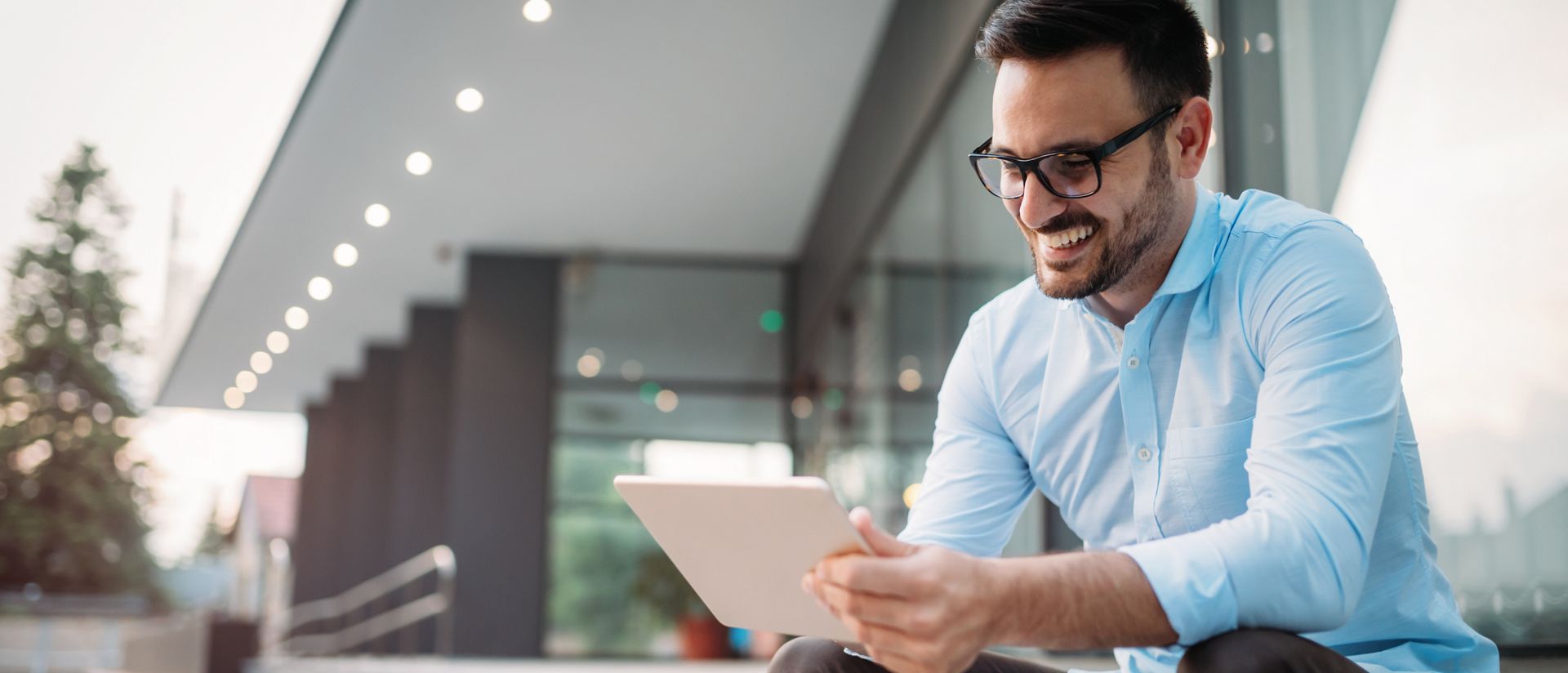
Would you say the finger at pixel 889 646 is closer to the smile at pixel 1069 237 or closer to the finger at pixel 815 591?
the finger at pixel 815 591

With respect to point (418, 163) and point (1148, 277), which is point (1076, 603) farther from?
point (418, 163)

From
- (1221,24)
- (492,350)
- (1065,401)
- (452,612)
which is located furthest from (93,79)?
(1065,401)

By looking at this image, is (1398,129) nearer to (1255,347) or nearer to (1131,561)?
(1255,347)

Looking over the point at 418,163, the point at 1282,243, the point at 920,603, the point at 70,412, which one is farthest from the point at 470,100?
the point at 70,412

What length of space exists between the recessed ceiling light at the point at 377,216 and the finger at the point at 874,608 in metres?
7.57

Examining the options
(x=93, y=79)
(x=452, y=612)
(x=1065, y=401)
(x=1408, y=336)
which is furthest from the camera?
(x=93, y=79)

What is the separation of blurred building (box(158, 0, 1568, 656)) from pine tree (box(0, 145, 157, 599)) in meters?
7.84

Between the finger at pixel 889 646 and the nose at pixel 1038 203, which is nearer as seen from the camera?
the finger at pixel 889 646

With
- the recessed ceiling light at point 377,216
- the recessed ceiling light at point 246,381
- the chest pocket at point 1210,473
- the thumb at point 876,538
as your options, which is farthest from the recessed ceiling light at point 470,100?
the recessed ceiling light at point 246,381

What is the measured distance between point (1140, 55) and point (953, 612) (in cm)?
62

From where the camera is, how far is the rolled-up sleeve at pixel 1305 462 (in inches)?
36.7

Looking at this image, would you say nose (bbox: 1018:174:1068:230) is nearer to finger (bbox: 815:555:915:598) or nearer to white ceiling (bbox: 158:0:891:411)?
finger (bbox: 815:555:915:598)

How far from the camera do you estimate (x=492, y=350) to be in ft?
29.2

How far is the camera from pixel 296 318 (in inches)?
413
